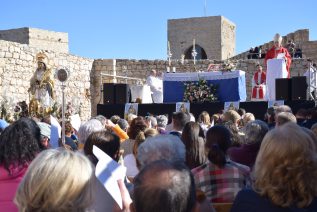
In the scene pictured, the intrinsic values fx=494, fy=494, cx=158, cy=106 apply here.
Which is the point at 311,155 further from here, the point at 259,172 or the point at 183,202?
the point at 183,202

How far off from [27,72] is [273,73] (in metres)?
7.89

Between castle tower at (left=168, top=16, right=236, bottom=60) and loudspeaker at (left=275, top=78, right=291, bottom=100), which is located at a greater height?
castle tower at (left=168, top=16, right=236, bottom=60)

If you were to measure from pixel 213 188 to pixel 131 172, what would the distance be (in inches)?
41.7

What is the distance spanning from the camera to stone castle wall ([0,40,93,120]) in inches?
604

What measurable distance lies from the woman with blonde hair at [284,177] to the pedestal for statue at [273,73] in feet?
37.4

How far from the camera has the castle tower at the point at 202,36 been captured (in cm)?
2861

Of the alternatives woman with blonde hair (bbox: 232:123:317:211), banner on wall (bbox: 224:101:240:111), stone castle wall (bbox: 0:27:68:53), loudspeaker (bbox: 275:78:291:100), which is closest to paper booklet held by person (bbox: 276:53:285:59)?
loudspeaker (bbox: 275:78:291:100)

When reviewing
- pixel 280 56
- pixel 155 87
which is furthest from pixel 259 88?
pixel 155 87

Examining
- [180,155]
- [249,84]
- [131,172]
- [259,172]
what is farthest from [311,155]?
[249,84]

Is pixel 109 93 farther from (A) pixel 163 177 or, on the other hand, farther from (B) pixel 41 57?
(A) pixel 163 177

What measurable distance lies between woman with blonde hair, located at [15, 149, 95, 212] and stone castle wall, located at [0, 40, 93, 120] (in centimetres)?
1357

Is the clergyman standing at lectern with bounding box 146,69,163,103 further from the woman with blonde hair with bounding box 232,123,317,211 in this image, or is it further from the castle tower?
the woman with blonde hair with bounding box 232,123,317,211

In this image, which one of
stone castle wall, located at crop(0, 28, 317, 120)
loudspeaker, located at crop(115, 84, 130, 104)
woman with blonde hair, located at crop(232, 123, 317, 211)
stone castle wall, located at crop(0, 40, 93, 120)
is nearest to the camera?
woman with blonde hair, located at crop(232, 123, 317, 211)

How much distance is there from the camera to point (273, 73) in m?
13.8
